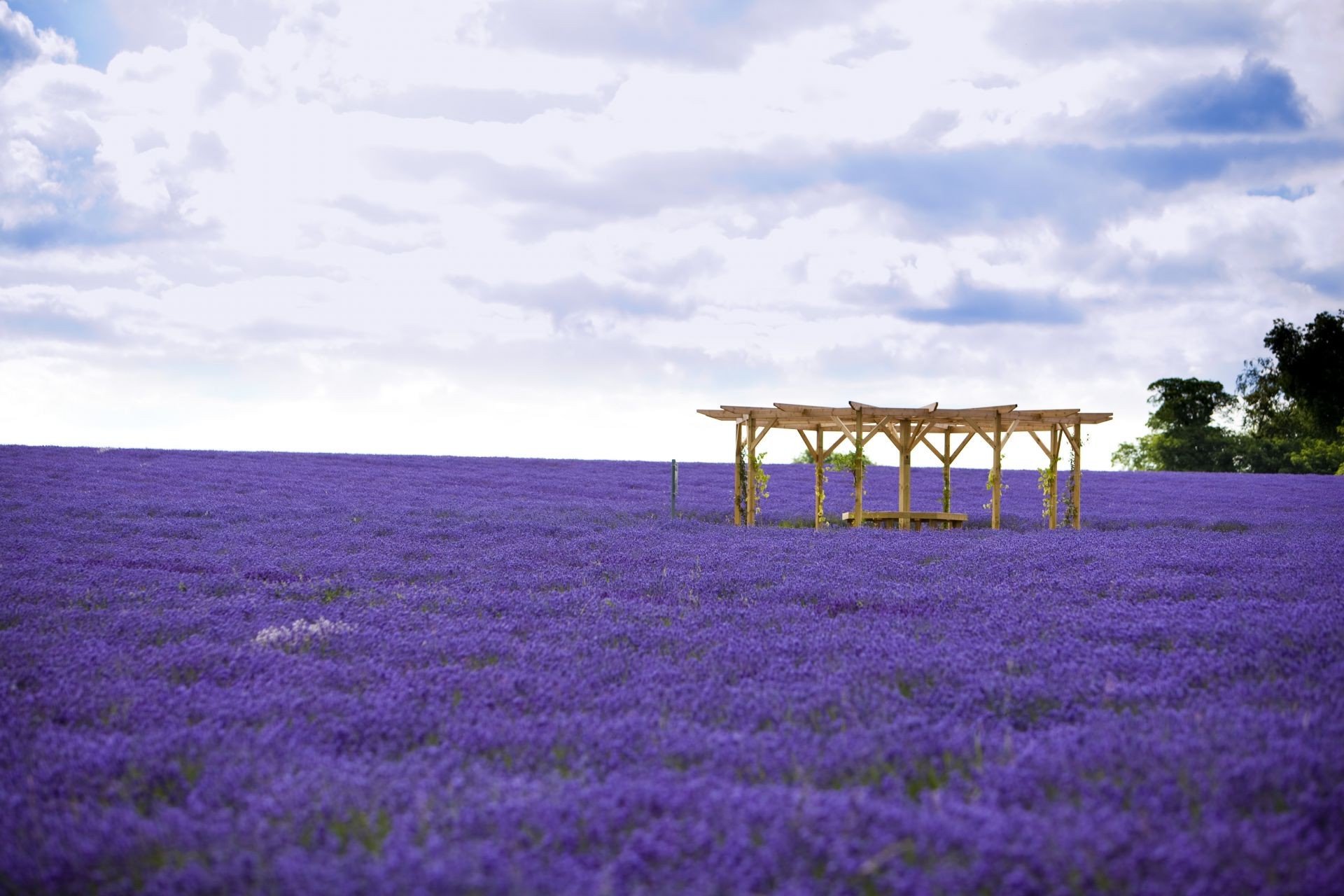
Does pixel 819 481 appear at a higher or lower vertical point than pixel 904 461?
lower

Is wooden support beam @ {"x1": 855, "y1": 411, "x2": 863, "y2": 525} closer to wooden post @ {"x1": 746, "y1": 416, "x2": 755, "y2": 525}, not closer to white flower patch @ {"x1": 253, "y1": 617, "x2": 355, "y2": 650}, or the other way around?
wooden post @ {"x1": 746, "y1": 416, "x2": 755, "y2": 525}

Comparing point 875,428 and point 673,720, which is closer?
point 673,720

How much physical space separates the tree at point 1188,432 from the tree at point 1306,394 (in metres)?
1.36

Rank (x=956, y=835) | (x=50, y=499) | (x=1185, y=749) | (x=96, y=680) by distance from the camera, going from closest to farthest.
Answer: (x=956, y=835) < (x=1185, y=749) < (x=96, y=680) < (x=50, y=499)

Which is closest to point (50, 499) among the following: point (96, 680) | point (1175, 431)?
point (96, 680)

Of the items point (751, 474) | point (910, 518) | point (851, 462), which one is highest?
point (851, 462)

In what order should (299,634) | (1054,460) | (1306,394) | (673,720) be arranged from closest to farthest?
(673,720) → (299,634) → (1054,460) → (1306,394)

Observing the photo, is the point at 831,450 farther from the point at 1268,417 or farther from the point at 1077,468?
the point at 1268,417

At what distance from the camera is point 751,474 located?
53.9ft

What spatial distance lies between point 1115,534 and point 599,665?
31.9 ft

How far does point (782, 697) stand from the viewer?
179 inches

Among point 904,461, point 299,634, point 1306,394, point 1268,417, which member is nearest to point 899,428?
point 904,461

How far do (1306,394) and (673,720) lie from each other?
4608 cm

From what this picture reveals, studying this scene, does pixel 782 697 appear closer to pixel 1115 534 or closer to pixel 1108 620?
pixel 1108 620
